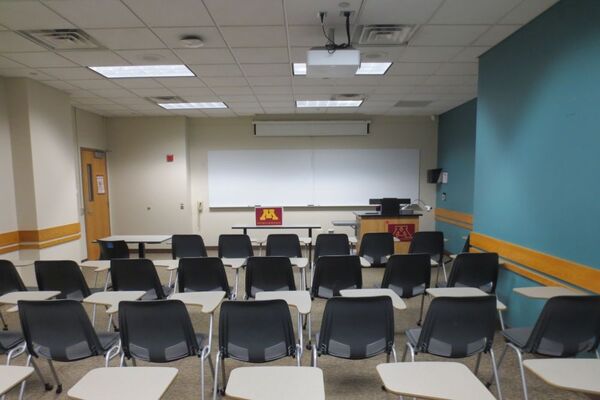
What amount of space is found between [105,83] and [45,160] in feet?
4.86

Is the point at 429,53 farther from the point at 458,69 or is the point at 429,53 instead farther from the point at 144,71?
the point at 144,71

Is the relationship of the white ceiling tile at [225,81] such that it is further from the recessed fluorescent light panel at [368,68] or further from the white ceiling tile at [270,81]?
the recessed fluorescent light panel at [368,68]

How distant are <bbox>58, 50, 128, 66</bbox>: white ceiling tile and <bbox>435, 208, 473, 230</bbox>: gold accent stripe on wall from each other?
5.97 meters

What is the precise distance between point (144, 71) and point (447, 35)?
12.4ft

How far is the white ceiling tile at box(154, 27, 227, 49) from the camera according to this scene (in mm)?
3025

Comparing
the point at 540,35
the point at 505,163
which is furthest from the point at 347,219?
the point at 540,35

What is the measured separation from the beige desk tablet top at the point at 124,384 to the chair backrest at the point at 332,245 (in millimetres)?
2777

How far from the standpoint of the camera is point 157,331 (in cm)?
197

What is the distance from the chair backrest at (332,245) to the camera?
160 inches

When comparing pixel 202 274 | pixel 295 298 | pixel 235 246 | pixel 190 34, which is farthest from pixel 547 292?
pixel 190 34

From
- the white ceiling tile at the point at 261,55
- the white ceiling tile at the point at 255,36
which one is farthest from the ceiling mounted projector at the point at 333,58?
the white ceiling tile at the point at 261,55

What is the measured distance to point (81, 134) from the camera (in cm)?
614

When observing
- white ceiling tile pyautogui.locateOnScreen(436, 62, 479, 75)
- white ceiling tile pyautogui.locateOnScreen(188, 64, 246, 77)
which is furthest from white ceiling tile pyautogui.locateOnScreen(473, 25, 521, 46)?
white ceiling tile pyautogui.locateOnScreen(188, 64, 246, 77)

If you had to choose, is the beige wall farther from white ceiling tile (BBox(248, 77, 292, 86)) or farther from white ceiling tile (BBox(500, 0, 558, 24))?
white ceiling tile (BBox(500, 0, 558, 24))
